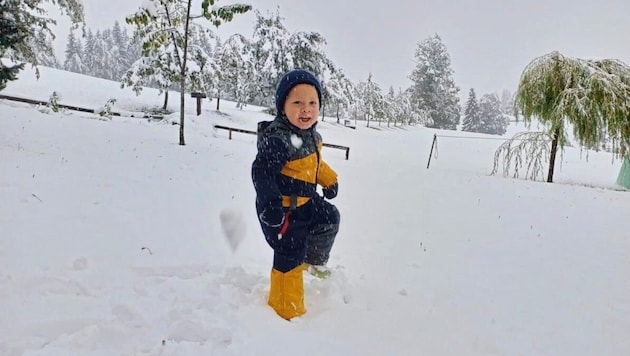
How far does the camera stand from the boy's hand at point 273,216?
2.47 metres

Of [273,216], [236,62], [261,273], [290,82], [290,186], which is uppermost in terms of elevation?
[236,62]

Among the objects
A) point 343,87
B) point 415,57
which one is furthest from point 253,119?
point 415,57

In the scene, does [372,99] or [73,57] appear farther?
[73,57]

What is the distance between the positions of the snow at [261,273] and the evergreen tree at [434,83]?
44.9m

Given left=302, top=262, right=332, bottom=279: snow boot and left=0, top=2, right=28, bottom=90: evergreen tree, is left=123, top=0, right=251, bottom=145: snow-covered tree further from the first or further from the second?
left=302, top=262, right=332, bottom=279: snow boot

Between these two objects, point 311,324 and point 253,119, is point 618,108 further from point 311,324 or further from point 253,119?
point 253,119

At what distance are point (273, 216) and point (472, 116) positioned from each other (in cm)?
5843

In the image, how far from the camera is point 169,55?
21047 millimetres

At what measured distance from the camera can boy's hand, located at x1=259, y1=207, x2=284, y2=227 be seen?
2.47 meters

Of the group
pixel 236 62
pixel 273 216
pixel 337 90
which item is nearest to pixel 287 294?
pixel 273 216

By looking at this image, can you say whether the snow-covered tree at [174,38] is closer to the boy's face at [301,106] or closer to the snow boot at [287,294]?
the boy's face at [301,106]

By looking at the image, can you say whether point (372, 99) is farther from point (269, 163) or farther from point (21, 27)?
point (269, 163)

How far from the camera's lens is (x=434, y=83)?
163 ft

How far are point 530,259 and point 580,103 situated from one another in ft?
30.7
